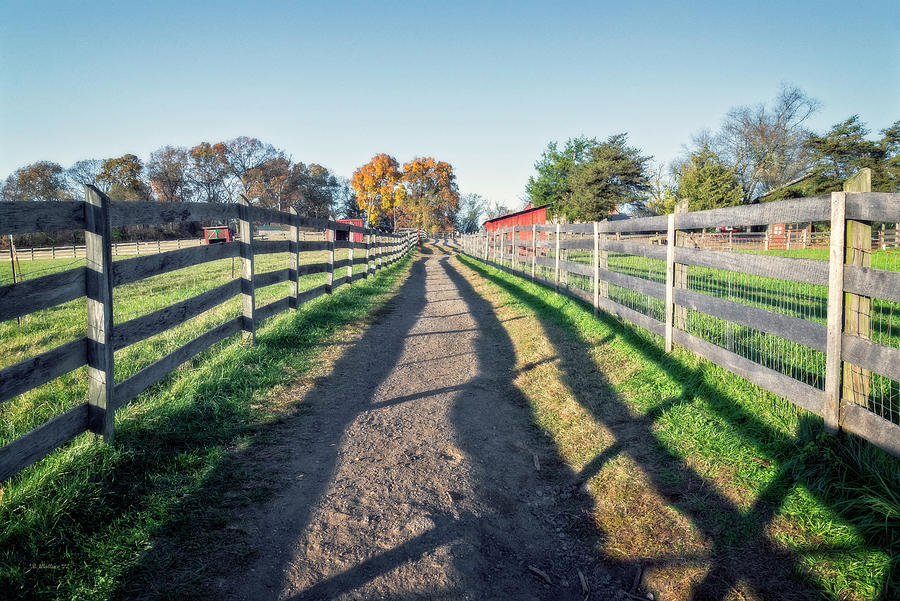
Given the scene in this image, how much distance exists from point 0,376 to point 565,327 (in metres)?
6.24

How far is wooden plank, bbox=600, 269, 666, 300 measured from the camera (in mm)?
5758

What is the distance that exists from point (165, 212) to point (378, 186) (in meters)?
73.1

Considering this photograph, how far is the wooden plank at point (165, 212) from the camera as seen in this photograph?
3.57 metres

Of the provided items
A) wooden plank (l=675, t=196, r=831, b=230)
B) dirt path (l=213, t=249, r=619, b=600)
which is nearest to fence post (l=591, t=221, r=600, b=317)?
wooden plank (l=675, t=196, r=831, b=230)

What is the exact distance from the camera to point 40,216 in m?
2.79

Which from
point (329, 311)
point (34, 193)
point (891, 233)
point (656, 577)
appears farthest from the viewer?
point (34, 193)

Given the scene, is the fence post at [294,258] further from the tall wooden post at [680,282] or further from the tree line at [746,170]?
the tree line at [746,170]

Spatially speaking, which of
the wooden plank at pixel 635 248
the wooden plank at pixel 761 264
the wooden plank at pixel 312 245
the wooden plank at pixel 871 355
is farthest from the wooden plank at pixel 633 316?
the wooden plank at pixel 312 245

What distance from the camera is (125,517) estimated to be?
252 centimetres

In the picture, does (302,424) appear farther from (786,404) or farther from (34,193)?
(34,193)

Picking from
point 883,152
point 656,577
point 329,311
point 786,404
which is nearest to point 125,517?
point 656,577

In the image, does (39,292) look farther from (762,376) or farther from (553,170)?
(553,170)

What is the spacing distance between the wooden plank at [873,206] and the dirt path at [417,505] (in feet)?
7.34

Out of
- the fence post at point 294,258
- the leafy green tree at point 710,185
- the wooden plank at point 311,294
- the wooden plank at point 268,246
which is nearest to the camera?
the wooden plank at point 268,246
